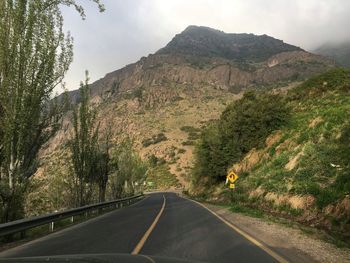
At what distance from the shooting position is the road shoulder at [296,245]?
9164 mm

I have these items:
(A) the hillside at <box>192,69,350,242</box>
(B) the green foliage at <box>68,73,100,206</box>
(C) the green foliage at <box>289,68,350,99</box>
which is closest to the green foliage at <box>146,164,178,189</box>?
(C) the green foliage at <box>289,68,350,99</box>

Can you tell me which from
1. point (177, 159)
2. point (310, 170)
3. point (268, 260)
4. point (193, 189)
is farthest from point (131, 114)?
point (268, 260)

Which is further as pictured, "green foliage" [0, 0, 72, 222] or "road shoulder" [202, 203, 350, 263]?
"green foliage" [0, 0, 72, 222]

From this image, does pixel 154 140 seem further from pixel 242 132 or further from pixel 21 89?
pixel 21 89

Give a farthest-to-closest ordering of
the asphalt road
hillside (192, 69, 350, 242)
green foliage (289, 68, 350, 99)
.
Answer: green foliage (289, 68, 350, 99), hillside (192, 69, 350, 242), the asphalt road

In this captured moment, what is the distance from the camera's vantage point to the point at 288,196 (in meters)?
21.7

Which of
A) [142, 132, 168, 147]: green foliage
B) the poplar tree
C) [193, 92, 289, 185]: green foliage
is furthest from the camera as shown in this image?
[142, 132, 168, 147]: green foliage

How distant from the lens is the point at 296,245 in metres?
10.9

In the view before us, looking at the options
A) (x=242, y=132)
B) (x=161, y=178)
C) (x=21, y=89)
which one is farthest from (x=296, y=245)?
(x=161, y=178)

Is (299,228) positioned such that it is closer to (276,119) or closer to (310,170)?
(310,170)

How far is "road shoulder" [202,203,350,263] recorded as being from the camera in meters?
9.16

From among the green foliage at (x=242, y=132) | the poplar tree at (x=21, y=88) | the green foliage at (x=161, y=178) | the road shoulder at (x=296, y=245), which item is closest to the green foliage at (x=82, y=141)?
the poplar tree at (x=21, y=88)

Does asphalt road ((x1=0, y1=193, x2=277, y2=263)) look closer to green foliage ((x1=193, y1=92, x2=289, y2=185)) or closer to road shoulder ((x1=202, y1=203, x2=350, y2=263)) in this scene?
road shoulder ((x1=202, y1=203, x2=350, y2=263))

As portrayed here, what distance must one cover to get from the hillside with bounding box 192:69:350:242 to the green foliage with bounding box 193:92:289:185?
938mm
